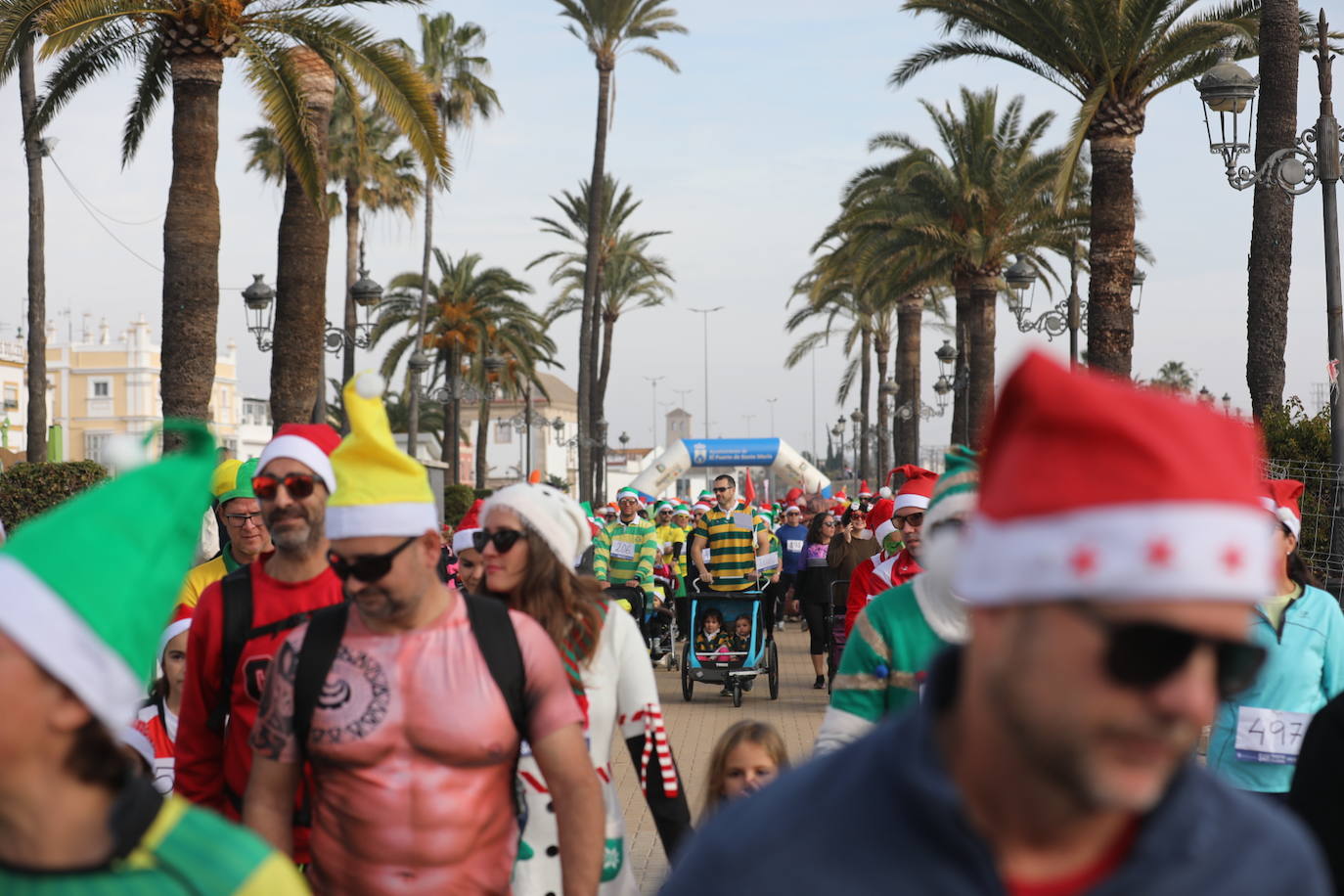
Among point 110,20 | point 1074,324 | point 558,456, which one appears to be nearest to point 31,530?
point 110,20

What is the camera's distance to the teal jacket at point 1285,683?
5.38 m

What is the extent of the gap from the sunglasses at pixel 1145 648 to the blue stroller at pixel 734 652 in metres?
13.9

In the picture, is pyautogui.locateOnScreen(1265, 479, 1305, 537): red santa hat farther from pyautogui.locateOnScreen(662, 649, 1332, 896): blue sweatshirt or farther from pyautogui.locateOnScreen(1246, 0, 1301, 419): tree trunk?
pyautogui.locateOnScreen(1246, 0, 1301, 419): tree trunk

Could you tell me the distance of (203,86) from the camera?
1530 cm

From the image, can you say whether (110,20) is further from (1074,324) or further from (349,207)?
(349,207)

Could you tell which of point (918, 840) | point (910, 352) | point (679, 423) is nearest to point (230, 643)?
point (918, 840)

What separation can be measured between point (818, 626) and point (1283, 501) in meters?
10.9

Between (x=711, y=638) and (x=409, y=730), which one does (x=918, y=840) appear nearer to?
(x=409, y=730)

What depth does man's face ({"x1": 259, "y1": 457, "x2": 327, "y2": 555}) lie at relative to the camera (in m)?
4.86

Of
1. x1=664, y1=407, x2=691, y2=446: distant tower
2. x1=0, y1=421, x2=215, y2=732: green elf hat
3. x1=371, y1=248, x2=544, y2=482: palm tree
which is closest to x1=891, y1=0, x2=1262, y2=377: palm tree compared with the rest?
x1=0, y1=421, x2=215, y2=732: green elf hat

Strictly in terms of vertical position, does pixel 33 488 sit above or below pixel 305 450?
below

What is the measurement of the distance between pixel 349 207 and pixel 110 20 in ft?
87.1

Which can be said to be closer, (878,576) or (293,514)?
(293,514)

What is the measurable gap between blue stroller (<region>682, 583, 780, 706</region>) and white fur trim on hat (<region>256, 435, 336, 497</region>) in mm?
10373
